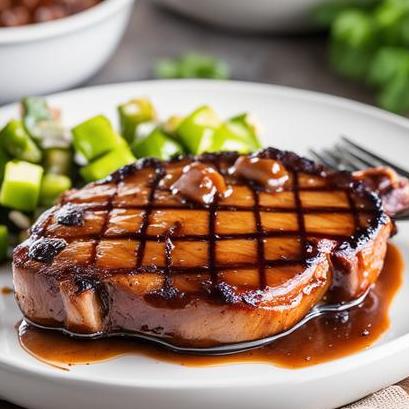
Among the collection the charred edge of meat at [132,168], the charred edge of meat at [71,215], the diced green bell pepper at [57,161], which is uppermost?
the charred edge of meat at [132,168]

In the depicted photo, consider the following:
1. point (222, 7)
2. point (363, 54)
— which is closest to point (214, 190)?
point (363, 54)

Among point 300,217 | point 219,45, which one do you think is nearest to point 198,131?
point 300,217

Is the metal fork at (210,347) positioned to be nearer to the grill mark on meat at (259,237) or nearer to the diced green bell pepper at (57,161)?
the grill mark on meat at (259,237)

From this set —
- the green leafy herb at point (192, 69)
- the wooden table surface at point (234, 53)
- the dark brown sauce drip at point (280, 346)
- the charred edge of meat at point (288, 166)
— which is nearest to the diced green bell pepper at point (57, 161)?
the charred edge of meat at point (288, 166)

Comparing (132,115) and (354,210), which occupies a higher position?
(354,210)

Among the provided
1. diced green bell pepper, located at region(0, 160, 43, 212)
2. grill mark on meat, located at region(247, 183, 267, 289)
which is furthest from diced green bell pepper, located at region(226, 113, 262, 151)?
diced green bell pepper, located at region(0, 160, 43, 212)

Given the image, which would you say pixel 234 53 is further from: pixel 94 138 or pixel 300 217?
pixel 300 217

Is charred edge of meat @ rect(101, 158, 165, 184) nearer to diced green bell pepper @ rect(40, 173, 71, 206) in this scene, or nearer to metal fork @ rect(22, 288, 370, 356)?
diced green bell pepper @ rect(40, 173, 71, 206)

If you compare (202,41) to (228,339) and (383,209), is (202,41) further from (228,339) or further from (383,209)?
(228,339)
